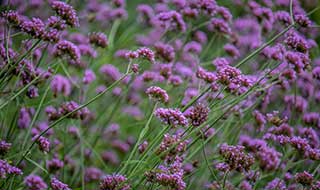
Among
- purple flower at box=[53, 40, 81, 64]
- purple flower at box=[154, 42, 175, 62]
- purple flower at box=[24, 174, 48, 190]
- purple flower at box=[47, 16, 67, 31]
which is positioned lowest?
purple flower at box=[24, 174, 48, 190]

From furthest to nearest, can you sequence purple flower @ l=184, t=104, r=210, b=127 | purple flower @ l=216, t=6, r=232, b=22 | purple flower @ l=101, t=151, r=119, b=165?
purple flower @ l=101, t=151, r=119, b=165 < purple flower @ l=216, t=6, r=232, b=22 < purple flower @ l=184, t=104, r=210, b=127

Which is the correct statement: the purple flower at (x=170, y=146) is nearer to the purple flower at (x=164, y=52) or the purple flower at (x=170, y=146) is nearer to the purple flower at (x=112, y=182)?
the purple flower at (x=112, y=182)

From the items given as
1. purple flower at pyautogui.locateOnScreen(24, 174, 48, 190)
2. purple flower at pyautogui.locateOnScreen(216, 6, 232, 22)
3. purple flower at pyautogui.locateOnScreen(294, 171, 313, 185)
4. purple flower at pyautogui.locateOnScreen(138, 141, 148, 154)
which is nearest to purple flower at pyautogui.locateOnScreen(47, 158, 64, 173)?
purple flower at pyautogui.locateOnScreen(24, 174, 48, 190)

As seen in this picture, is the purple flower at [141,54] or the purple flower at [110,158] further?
the purple flower at [110,158]

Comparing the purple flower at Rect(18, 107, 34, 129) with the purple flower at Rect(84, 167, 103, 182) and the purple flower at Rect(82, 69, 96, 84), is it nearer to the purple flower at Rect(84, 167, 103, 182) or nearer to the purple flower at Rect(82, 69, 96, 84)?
the purple flower at Rect(82, 69, 96, 84)

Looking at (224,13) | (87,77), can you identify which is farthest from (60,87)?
(224,13)

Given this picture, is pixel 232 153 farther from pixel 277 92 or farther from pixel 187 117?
pixel 277 92

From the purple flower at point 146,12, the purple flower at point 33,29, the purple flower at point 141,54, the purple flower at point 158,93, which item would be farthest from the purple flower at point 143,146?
the purple flower at point 146,12

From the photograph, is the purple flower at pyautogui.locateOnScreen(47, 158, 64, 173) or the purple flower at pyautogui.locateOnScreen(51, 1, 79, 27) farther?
the purple flower at pyautogui.locateOnScreen(47, 158, 64, 173)

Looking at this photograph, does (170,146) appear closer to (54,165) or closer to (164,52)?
(54,165)

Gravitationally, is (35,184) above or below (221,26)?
below
